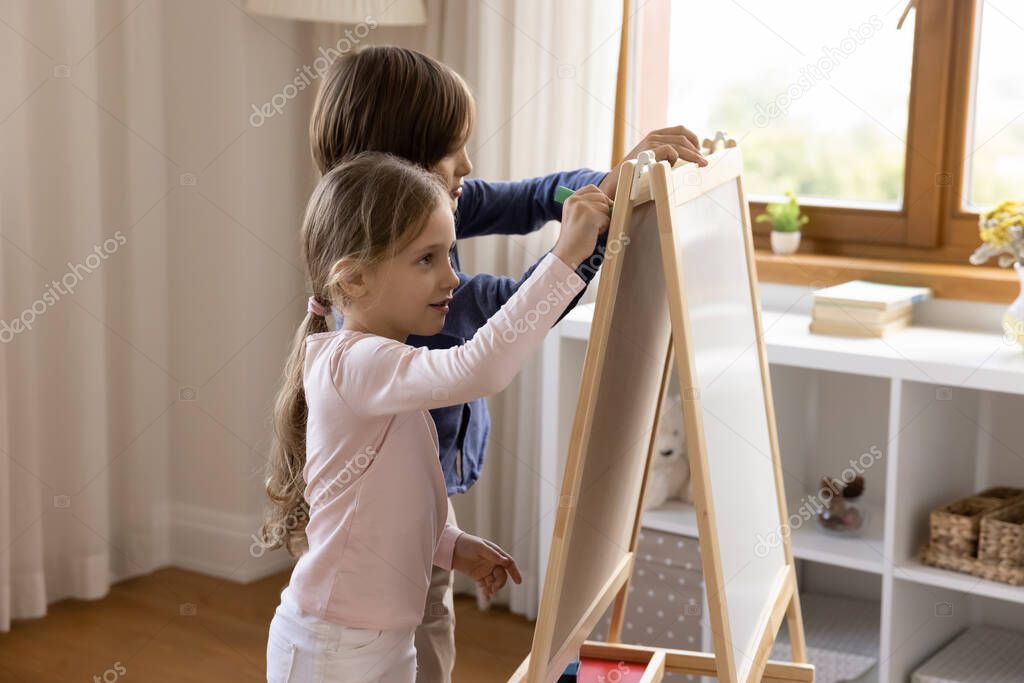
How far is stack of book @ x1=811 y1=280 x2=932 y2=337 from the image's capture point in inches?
90.4

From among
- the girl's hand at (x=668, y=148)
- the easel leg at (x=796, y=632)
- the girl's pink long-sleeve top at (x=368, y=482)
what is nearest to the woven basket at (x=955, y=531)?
the easel leg at (x=796, y=632)

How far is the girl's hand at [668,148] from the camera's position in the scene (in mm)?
1421

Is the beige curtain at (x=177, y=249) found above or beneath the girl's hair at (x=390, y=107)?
beneath

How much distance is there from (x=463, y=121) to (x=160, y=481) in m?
1.88

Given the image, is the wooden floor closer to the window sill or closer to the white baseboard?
the white baseboard

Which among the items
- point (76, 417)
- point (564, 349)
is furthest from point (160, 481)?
point (564, 349)

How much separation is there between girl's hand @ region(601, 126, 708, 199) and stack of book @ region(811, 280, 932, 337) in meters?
0.93

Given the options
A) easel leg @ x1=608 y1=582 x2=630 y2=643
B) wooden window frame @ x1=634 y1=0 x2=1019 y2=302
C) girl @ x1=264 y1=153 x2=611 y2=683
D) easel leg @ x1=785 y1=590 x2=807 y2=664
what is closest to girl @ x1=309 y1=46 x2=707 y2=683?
girl @ x1=264 y1=153 x2=611 y2=683

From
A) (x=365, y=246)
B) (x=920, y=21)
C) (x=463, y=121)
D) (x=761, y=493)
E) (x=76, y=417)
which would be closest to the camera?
(x=365, y=246)

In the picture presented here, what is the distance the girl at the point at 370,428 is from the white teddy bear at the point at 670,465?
1141 mm

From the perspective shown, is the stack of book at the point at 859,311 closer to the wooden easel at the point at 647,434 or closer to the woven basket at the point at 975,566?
the woven basket at the point at 975,566

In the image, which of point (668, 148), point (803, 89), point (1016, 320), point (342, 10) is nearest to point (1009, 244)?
point (1016, 320)

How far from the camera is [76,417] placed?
2811 mm

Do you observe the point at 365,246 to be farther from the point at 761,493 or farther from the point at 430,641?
the point at 761,493
